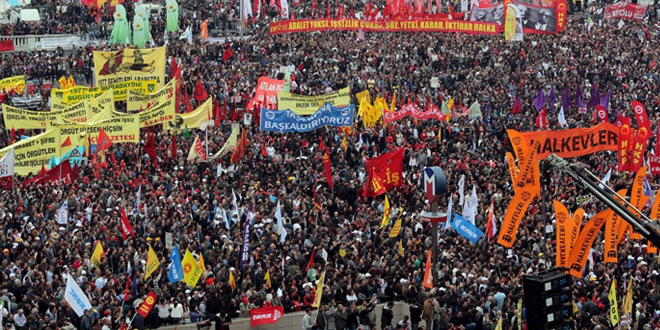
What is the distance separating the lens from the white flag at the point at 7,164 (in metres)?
26.5

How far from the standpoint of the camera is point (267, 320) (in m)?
20.7

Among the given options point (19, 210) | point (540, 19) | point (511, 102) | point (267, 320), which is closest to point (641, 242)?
point (267, 320)

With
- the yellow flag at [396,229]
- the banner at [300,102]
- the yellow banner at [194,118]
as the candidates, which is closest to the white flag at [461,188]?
the yellow flag at [396,229]

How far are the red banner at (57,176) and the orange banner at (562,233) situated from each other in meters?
12.3

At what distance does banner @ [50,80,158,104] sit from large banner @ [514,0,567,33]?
1622 cm

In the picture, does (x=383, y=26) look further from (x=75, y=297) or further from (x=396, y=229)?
(x=75, y=297)

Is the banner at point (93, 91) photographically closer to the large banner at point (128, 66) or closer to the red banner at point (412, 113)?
the large banner at point (128, 66)

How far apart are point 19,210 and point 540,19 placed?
26.8 m

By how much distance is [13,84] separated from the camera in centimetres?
3988

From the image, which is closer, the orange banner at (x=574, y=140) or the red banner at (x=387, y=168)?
the orange banner at (x=574, y=140)

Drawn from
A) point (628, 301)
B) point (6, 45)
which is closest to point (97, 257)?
point (628, 301)

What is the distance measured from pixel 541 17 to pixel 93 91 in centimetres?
1938

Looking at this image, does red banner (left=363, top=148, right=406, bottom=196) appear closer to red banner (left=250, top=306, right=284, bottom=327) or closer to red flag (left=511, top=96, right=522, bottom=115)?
red banner (left=250, top=306, right=284, bottom=327)

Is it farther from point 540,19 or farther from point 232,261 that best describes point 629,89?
point 232,261
